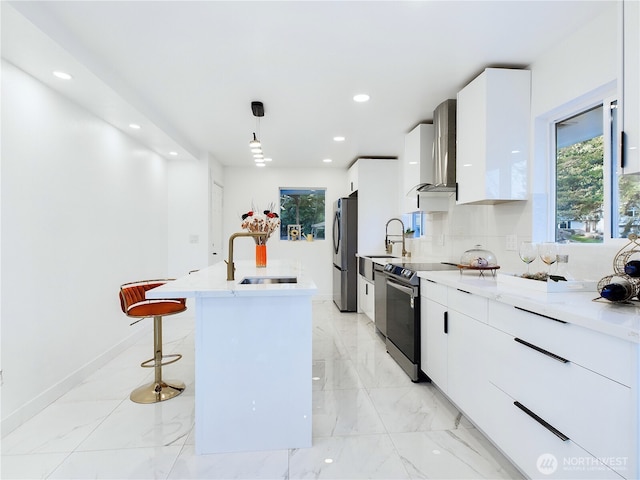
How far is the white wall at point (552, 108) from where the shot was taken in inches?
73.2

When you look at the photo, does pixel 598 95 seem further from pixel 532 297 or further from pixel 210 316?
pixel 210 316

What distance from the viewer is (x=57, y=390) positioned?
2508 millimetres

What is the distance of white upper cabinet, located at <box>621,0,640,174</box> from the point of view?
1386 mm

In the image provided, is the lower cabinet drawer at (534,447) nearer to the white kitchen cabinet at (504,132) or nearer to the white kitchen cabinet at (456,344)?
the white kitchen cabinet at (456,344)

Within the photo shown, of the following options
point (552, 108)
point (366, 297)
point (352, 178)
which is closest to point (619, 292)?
point (552, 108)

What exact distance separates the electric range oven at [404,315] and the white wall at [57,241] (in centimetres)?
268

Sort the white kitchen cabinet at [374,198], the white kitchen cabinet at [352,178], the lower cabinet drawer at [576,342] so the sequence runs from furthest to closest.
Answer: the white kitchen cabinet at [352,178] < the white kitchen cabinet at [374,198] < the lower cabinet drawer at [576,342]

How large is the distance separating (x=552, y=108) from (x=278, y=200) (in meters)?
4.48

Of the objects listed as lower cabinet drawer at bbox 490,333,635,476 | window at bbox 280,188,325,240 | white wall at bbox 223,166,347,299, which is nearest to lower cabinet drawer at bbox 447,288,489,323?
lower cabinet drawer at bbox 490,333,635,476

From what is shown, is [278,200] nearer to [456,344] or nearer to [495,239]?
[495,239]

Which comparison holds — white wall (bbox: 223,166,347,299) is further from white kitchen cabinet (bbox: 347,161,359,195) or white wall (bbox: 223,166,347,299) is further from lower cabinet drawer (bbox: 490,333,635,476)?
lower cabinet drawer (bbox: 490,333,635,476)

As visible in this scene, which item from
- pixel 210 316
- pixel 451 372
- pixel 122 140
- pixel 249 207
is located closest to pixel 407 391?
pixel 451 372

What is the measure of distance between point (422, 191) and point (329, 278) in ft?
9.79

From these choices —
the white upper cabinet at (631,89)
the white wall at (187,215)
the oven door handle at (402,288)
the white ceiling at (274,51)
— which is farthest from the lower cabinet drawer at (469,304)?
the white wall at (187,215)
